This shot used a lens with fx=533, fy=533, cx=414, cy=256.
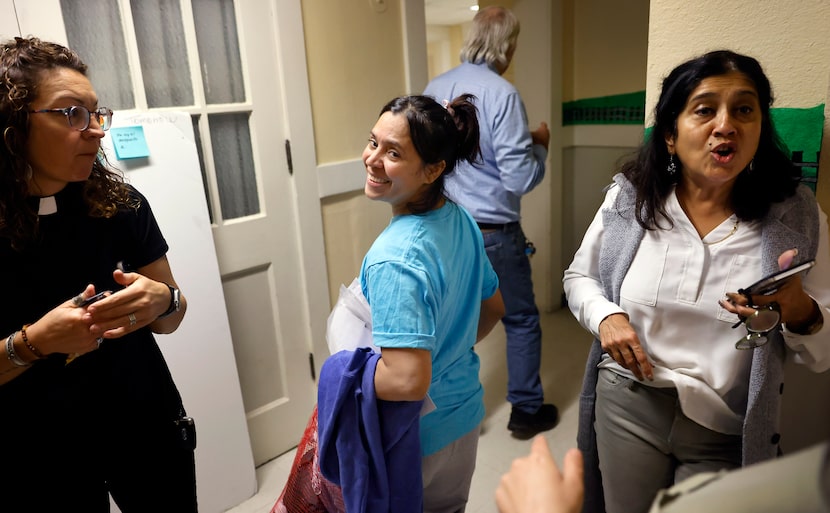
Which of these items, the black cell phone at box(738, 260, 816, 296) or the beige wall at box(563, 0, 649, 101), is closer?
the black cell phone at box(738, 260, 816, 296)

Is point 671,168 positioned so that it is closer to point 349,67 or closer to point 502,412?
point 349,67

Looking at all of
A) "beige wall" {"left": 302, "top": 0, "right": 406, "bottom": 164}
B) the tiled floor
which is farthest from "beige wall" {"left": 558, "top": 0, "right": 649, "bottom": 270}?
"beige wall" {"left": 302, "top": 0, "right": 406, "bottom": 164}

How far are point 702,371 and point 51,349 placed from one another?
121 centimetres

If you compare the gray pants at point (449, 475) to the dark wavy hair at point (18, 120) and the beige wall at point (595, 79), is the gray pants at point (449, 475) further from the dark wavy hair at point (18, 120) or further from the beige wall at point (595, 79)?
the beige wall at point (595, 79)

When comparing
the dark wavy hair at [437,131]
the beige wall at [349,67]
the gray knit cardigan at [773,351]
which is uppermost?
the beige wall at [349,67]

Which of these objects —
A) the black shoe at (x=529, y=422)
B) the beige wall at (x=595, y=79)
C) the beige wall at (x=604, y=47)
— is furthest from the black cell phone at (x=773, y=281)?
the beige wall at (x=604, y=47)

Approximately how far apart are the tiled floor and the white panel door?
A: 21 cm

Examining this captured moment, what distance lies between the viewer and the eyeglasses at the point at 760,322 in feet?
2.92

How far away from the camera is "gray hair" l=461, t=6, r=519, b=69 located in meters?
2.13

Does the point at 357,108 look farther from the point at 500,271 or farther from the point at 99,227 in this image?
the point at 99,227

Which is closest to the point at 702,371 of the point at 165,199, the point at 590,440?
the point at 590,440

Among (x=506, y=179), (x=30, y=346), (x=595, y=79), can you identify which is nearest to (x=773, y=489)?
(x=30, y=346)

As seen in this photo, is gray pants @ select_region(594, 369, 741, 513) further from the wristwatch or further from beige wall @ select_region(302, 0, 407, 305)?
beige wall @ select_region(302, 0, 407, 305)

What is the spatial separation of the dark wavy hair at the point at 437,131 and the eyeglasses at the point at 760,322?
0.60 meters
